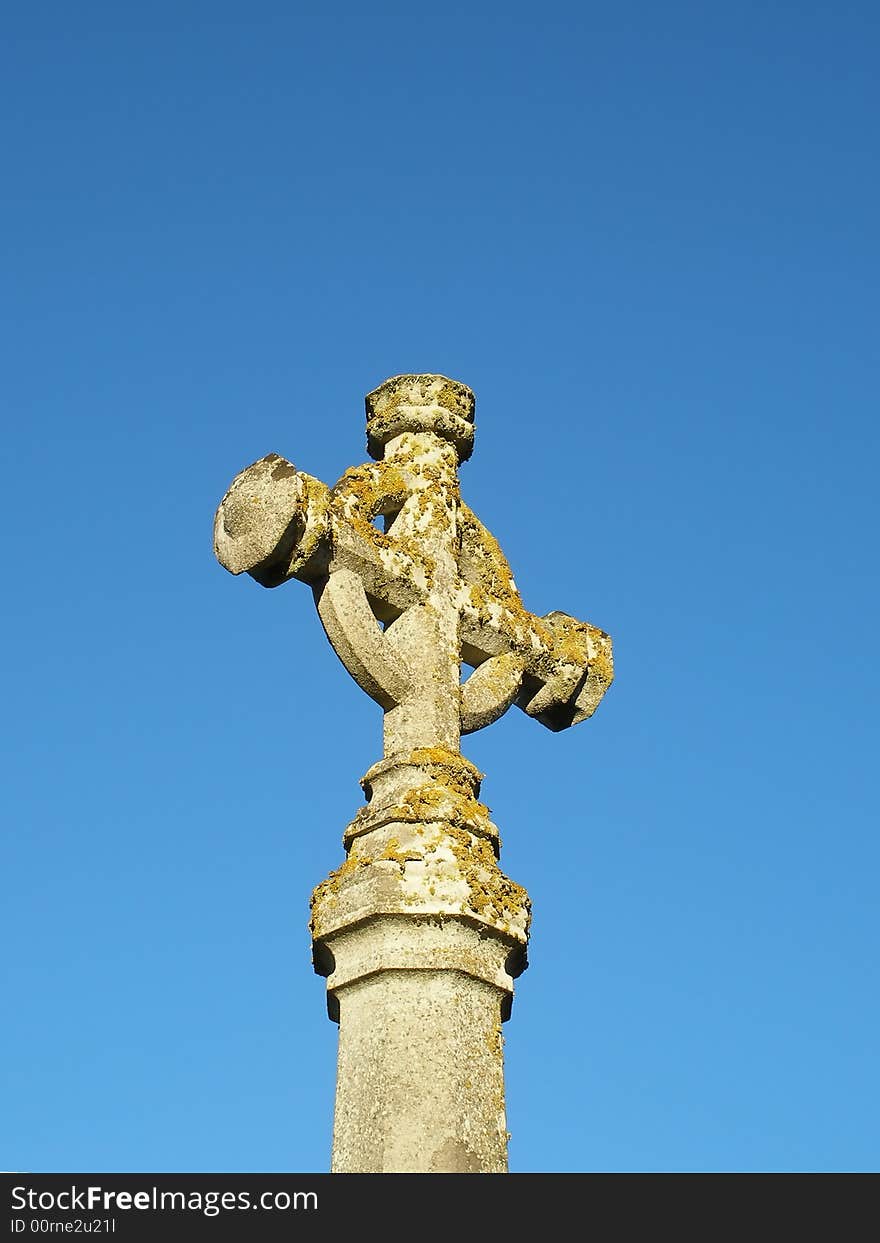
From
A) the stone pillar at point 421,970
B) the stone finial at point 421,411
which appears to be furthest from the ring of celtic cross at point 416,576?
the stone pillar at point 421,970

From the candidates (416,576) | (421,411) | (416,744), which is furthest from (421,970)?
(421,411)

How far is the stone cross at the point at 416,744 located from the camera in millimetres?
6016

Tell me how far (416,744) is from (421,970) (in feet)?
3.35

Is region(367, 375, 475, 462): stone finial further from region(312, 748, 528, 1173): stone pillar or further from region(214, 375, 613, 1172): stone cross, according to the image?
region(312, 748, 528, 1173): stone pillar

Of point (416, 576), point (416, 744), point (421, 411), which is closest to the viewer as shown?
point (416, 744)

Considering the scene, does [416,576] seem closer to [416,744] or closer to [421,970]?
[416,744]

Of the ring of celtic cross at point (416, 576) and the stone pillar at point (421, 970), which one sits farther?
the ring of celtic cross at point (416, 576)

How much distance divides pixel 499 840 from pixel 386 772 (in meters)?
0.53

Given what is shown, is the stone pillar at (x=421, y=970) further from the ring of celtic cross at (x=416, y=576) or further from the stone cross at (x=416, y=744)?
the ring of celtic cross at (x=416, y=576)

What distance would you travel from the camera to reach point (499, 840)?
6.70 metres

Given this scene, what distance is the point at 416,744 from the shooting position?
6.82 m
